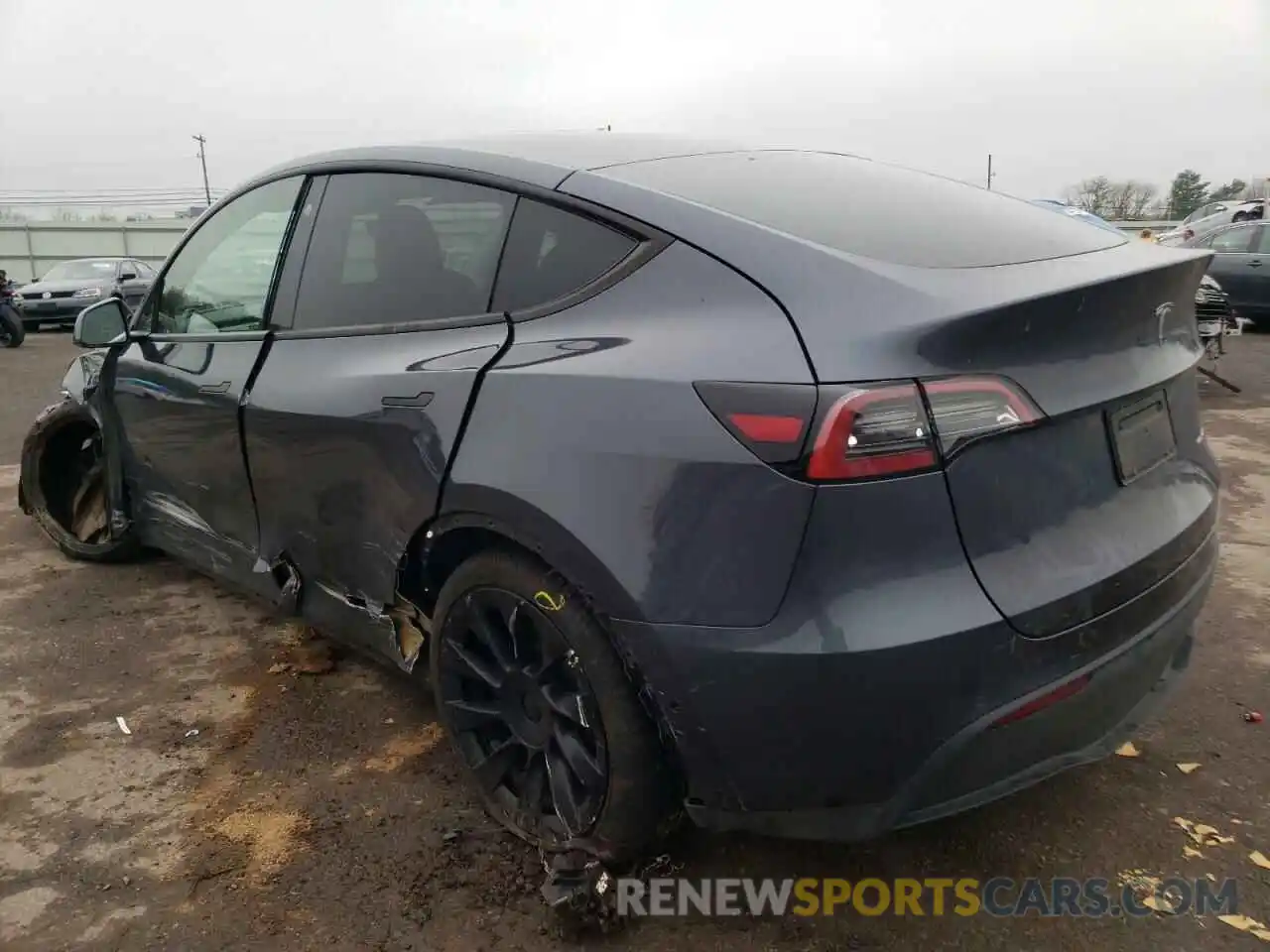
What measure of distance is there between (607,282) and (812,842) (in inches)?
56.0

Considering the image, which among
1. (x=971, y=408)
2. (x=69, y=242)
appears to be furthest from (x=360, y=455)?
(x=69, y=242)

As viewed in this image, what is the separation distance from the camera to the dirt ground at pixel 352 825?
206 centimetres

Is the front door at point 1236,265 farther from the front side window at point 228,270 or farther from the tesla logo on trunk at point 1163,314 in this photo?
the front side window at point 228,270

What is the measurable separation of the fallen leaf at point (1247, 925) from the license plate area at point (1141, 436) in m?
0.96

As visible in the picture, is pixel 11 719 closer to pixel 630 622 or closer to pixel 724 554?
pixel 630 622

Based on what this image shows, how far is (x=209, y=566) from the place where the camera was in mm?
3434

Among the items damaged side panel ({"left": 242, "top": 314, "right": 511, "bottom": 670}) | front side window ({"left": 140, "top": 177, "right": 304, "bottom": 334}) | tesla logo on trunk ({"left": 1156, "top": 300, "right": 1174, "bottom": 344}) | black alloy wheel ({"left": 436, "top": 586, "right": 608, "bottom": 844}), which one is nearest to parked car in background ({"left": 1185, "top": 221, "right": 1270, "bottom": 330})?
tesla logo on trunk ({"left": 1156, "top": 300, "right": 1174, "bottom": 344})

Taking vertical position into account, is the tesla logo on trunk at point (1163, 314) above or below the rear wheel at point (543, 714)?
above

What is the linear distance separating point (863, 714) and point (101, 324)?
3.31 m

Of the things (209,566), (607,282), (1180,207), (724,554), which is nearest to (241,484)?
(209,566)

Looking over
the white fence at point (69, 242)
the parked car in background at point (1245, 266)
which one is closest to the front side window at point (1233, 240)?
the parked car in background at point (1245, 266)

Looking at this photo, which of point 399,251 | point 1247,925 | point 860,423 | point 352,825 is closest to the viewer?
point 860,423

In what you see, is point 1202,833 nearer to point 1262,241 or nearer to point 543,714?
→ point 543,714

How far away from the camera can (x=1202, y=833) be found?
233 cm
